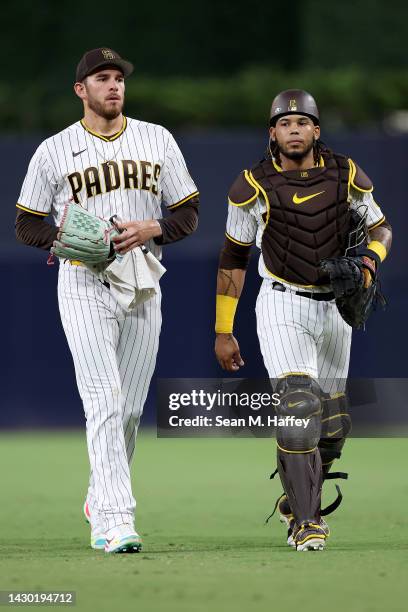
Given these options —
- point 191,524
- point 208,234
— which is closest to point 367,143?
point 208,234

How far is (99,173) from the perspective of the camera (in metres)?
7.15

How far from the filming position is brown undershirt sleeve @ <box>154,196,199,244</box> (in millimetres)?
7195

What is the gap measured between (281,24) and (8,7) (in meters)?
3.08

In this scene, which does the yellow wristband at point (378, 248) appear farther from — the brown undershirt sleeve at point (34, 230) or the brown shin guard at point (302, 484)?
the brown undershirt sleeve at point (34, 230)

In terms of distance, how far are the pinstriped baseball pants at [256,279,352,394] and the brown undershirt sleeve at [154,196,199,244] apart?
462 mm

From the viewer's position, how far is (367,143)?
14742 mm

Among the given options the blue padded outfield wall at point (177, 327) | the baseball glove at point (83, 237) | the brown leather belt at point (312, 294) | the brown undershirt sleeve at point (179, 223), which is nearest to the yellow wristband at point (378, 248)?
the brown leather belt at point (312, 294)

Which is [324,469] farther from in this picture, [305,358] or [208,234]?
[208,234]

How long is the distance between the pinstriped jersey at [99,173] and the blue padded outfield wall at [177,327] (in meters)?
6.31

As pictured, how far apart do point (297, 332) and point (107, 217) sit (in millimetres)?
1015

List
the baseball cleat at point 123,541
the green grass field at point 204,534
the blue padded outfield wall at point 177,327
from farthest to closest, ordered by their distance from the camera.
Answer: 1. the blue padded outfield wall at point 177,327
2. the baseball cleat at point 123,541
3. the green grass field at point 204,534

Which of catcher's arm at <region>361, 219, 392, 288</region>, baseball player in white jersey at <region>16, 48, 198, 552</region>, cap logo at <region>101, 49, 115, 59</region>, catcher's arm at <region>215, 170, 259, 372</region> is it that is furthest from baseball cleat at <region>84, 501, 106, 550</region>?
cap logo at <region>101, 49, 115, 59</region>

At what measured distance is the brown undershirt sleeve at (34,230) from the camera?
709 cm

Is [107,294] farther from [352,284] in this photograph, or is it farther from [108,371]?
[352,284]
